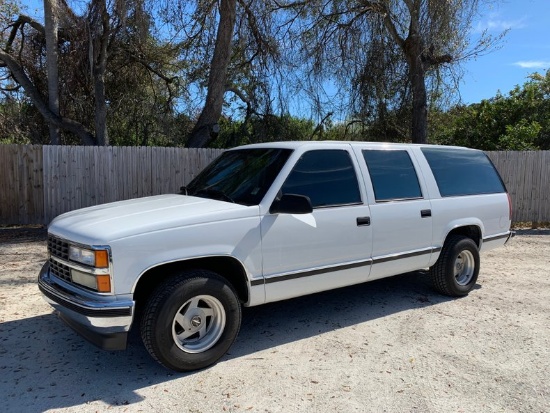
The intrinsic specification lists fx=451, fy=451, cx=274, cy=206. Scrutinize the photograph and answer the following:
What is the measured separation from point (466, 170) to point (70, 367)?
17.1 ft

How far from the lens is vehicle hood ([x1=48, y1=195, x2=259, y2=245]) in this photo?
11.4 feet

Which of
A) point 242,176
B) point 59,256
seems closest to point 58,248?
point 59,256

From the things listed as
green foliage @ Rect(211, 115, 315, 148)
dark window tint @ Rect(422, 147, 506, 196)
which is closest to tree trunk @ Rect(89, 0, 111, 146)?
green foliage @ Rect(211, 115, 315, 148)

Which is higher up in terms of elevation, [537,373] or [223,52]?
[223,52]

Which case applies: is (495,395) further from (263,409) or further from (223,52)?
(223,52)

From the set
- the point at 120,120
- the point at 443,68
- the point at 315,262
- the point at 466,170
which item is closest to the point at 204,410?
the point at 315,262

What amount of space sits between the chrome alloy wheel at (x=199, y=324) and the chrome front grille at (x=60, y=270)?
38.8 inches

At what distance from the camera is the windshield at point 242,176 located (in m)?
Answer: 4.25

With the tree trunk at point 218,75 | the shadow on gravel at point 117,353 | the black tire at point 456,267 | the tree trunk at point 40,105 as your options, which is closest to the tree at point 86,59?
the tree trunk at point 40,105

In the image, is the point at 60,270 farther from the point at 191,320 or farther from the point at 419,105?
the point at 419,105

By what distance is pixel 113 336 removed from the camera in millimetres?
3379

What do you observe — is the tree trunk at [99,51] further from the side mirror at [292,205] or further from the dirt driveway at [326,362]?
the side mirror at [292,205]

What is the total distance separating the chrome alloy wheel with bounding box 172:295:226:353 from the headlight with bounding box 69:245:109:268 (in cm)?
73

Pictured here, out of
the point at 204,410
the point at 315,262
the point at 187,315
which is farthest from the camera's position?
the point at 315,262
